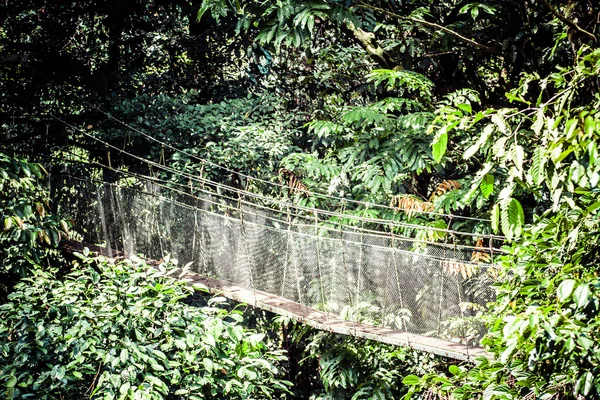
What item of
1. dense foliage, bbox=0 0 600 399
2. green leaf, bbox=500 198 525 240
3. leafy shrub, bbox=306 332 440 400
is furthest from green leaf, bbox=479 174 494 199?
leafy shrub, bbox=306 332 440 400

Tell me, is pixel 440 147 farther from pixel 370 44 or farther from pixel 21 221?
pixel 370 44

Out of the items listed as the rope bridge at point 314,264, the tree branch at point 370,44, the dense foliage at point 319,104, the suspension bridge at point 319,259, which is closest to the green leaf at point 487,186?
the dense foliage at point 319,104

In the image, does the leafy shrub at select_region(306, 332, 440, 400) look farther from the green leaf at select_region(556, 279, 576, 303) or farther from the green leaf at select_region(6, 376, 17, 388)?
the green leaf at select_region(556, 279, 576, 303)

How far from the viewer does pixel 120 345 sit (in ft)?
10.1

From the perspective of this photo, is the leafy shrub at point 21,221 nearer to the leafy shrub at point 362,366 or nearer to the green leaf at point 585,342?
the leafy shrub at point 362,366

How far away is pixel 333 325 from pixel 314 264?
0.37 metres

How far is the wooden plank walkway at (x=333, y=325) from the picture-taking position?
12.1 ft

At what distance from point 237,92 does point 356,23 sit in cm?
269

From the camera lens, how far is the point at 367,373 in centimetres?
512

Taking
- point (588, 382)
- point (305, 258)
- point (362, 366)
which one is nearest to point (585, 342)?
point (588, 382)

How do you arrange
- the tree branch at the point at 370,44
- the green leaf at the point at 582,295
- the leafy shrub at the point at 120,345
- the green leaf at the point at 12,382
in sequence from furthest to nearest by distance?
the tree branch at the point at 370,44 → the leafy shrub at the point at 120,345 → the green leaf at the point at 12,382 → the green leaf at the point at 582,295

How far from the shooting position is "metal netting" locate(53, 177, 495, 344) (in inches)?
147

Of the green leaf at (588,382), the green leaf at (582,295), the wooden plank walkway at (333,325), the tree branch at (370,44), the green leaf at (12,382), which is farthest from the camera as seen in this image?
the tree branch at (370,44)

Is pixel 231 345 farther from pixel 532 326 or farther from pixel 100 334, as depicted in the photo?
pixel 532 326
